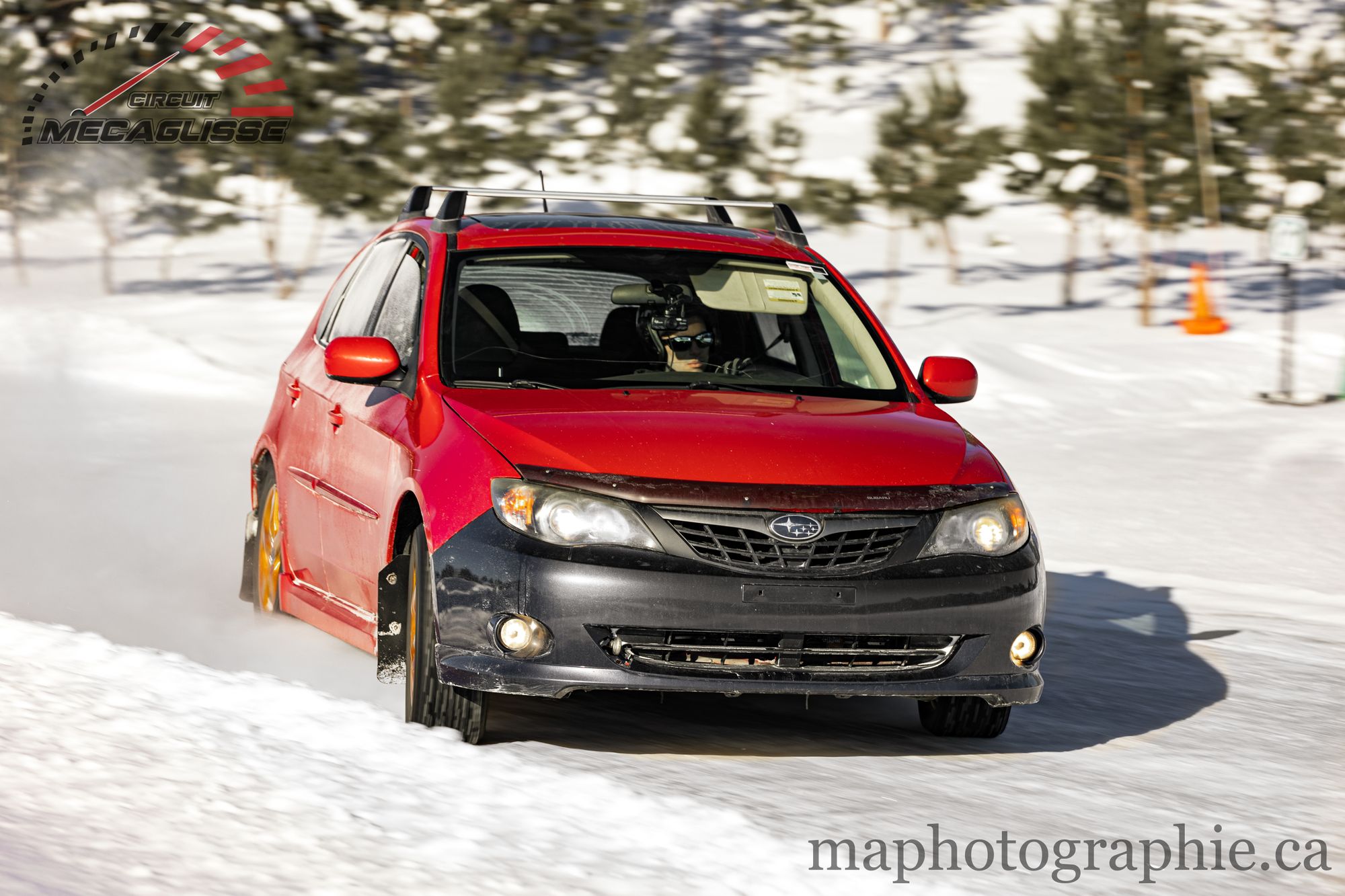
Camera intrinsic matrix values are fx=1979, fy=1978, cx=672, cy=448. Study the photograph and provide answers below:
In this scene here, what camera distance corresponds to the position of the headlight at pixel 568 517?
214 inches

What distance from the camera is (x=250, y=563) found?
8547mm

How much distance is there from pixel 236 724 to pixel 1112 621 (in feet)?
16.8

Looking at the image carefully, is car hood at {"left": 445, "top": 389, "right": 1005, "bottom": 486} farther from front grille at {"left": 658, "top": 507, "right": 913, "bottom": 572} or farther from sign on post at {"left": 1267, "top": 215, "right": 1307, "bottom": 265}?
sign on post at {"left": 1267, "top": 215, "right": 1307, "bottom": 265}

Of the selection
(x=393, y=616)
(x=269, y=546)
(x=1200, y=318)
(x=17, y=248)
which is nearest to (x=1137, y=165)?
(x=1200, y=318)

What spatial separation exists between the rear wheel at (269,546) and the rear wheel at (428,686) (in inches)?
85.4

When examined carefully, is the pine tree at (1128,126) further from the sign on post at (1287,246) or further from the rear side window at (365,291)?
the rear side window at (365,291)

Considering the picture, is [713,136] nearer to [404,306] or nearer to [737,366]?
[404,306]

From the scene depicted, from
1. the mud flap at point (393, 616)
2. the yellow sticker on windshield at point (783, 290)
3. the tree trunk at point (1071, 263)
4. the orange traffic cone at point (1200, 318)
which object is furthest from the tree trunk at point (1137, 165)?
the mud flap at point (393, 616)

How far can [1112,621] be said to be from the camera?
9.42 meters

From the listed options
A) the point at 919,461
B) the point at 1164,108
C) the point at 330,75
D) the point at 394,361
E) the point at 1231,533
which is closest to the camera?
the point at 919,461

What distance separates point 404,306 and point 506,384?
0.95 metres

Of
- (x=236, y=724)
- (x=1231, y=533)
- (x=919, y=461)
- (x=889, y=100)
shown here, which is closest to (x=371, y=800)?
(x=236, y=724)

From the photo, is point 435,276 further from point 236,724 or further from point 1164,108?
point 1164,108

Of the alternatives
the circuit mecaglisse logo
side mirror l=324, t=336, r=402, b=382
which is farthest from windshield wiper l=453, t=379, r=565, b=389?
the circuit mecaglisse logo
